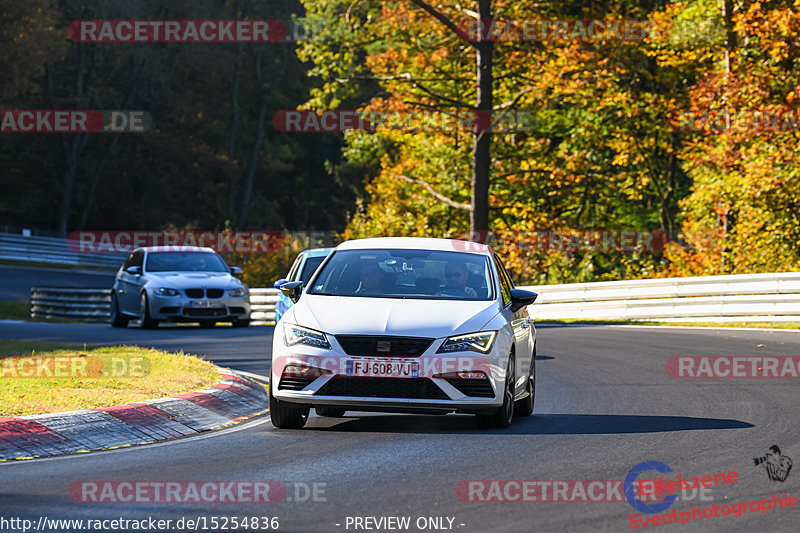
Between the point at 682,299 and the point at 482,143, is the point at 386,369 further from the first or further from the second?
the point at 482,143

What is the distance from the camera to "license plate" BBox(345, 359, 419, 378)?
10023mm

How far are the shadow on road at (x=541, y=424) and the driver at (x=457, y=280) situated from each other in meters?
1.15

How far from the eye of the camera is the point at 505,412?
10641 mm

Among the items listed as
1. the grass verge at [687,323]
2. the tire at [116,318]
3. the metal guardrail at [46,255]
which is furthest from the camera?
the metal guardrail at [46,255]

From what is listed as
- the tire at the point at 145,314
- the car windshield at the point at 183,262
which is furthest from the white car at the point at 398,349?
the car windshield at the point at 183,262

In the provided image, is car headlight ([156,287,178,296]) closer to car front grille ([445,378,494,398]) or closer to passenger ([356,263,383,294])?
passenger ([356,263,383,294])

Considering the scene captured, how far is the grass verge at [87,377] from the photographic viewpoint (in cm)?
1107

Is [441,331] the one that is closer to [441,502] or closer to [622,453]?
[622,453]

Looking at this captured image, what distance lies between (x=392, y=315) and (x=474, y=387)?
88 cm

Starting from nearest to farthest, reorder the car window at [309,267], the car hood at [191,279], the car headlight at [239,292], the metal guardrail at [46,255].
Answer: the car window at [309,267]
the car hood at [191,279]
the car headlight at [239,292]
the metal guardrail at [46,255]

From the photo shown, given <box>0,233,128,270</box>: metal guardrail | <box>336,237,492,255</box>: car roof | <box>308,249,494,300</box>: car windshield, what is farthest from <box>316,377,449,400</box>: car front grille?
<box>0,233,128,270</box>: metal guardrail

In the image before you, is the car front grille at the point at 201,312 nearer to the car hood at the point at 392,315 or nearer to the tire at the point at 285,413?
the car hood at the point at 392,315
